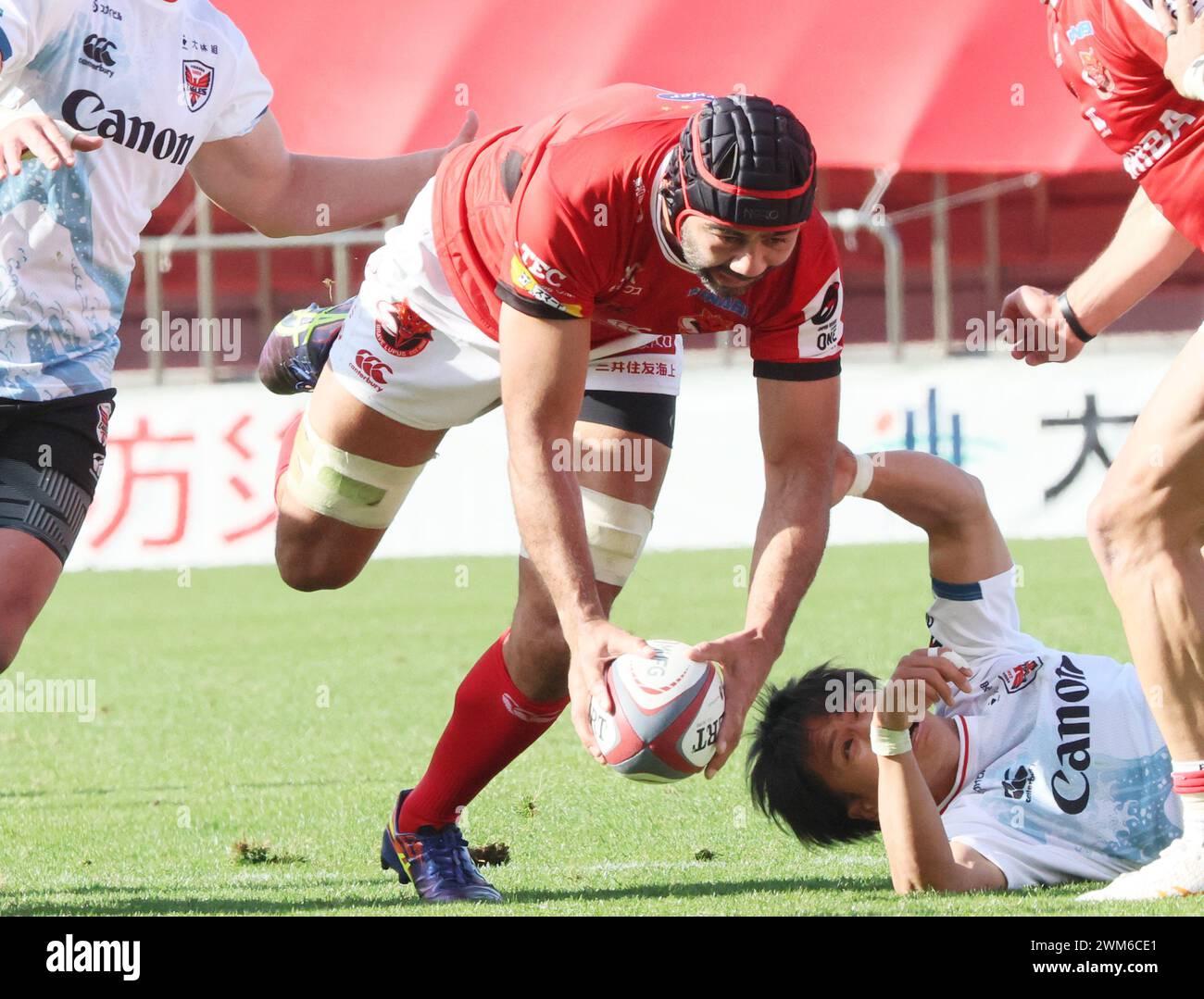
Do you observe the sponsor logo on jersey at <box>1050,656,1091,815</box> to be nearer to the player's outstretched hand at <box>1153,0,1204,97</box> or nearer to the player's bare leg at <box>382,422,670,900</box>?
the player's bare leg at <box>382,422,670,900</box>

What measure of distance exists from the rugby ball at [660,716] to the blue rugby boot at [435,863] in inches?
34.0

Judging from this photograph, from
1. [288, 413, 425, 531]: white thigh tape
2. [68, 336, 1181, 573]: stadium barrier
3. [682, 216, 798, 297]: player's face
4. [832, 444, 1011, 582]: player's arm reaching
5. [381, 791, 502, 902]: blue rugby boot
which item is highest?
[682, 216, 798, 297]: player's face

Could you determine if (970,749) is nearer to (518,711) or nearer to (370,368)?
(518,711)

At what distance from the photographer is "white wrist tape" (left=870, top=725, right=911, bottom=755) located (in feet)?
13.7

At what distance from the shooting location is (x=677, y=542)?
572 inches

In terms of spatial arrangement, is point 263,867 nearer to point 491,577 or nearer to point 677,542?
point 491,577

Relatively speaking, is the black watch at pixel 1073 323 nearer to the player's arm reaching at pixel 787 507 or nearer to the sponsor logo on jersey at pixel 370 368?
the player's arm reaching at pixel 787 507

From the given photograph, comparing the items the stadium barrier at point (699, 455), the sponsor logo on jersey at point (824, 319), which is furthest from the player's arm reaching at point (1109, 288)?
the stadium barrier at point (699, 455)

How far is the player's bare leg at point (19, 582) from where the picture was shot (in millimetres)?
4133

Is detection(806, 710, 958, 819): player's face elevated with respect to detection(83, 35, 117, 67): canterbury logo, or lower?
lower

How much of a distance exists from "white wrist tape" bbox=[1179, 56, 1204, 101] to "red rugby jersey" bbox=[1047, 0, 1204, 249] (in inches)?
11.7

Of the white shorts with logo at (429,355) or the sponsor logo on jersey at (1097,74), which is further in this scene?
the white shorts with logo at (429,355)

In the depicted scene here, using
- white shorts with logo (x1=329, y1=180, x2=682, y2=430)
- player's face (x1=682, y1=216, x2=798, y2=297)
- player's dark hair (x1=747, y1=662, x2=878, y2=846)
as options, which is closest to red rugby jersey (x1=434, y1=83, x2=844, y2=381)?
player's face (x1=682, y1=216, x2=798, y2=297)

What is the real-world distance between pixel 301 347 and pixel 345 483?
66 centimetres
